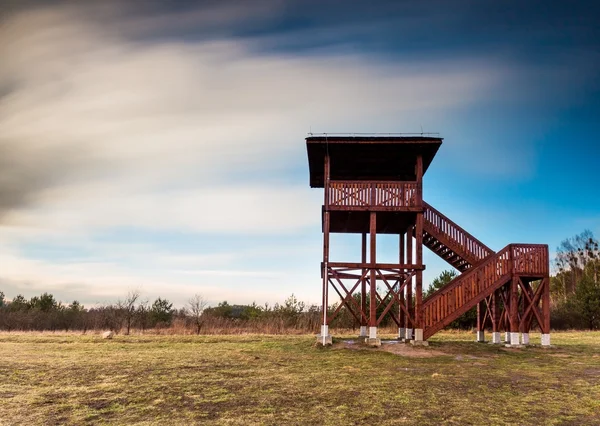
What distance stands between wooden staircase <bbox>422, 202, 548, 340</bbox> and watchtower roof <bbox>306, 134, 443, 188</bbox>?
250 centimetres

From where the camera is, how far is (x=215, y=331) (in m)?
32.6

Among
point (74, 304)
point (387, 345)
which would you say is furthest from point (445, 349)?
point (74, 304)

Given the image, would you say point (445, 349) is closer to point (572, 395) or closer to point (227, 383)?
point (572, 395)

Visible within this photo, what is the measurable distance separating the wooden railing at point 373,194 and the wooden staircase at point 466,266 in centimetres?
115

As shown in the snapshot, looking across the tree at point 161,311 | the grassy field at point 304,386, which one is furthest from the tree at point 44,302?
the grassy field at point 304,386

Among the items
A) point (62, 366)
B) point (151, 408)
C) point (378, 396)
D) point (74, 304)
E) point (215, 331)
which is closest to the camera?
point (151, 408)

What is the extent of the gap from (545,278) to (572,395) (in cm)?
1163

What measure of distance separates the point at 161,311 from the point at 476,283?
35.3m

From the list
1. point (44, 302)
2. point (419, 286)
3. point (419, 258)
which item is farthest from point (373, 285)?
point (44, 302)

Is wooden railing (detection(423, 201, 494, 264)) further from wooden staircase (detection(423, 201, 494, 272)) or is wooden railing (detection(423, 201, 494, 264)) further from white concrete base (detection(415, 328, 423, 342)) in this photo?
white concrete base (detection(415, 328, 423, 342))

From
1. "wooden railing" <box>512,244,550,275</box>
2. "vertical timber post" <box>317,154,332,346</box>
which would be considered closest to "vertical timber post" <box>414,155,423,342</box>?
"vertical timber post" <box>317,154,332,346</box>

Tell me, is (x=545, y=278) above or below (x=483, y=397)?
above

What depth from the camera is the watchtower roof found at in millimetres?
20672

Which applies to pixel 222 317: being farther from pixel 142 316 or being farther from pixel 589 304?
pixel 589 304
